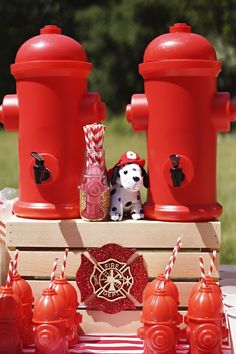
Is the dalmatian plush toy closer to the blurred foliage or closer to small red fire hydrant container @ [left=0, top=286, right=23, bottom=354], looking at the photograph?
small red fire hydrant container @ [left=0, top=286, right=23, bottom=354]

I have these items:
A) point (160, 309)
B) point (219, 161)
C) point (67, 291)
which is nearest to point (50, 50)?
point (67, 291)

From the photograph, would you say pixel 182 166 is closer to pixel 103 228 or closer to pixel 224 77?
pixel 103 228

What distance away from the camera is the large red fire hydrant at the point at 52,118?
157cm

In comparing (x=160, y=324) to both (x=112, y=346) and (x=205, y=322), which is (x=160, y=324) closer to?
Answer: (x=205, y=322)

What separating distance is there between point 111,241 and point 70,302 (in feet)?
0.68

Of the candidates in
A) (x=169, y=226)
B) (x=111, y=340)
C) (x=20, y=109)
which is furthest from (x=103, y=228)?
(x=20, y=109)

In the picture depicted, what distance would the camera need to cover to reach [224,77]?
30.7ft

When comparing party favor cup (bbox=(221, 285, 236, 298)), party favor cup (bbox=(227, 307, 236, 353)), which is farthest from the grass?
party favor cup (bbox=(227, 307, 236, 353))

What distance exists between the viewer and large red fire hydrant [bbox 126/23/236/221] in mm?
1531

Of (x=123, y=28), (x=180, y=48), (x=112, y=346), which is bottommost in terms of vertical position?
(x=112, y=346)

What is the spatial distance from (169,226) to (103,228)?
0.55 feet

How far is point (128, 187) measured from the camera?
1.58 meters

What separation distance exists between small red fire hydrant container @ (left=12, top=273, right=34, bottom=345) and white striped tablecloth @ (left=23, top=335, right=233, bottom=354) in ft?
0.10

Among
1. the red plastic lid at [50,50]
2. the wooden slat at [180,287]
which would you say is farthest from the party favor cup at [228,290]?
the red plastic lid at [50,50]
